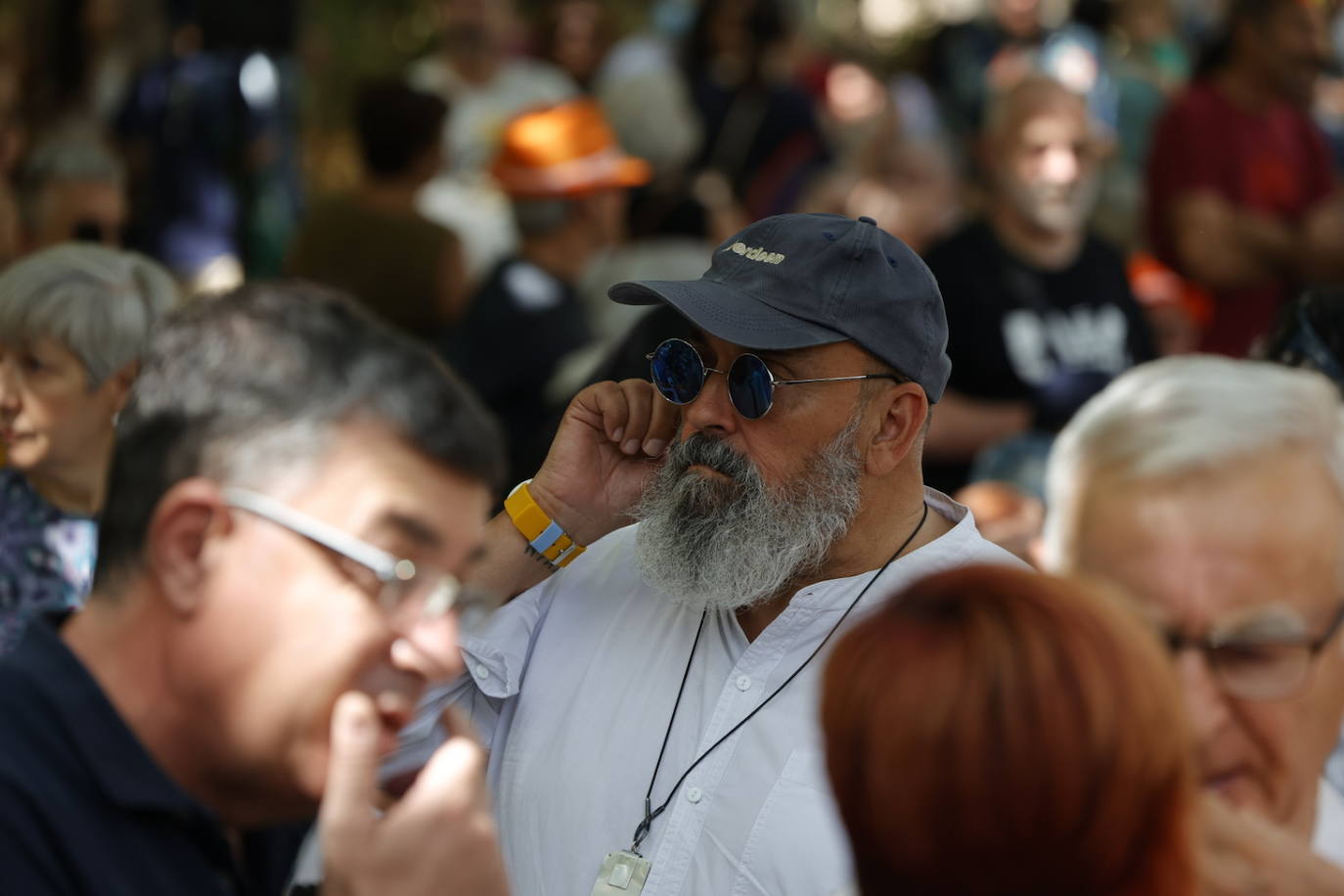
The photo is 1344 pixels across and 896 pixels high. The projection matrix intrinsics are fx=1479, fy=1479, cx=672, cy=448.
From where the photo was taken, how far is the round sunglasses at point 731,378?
259cm

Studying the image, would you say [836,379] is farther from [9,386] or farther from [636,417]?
[9,386]

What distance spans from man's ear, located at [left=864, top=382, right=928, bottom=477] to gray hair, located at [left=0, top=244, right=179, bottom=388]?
69.3 inches

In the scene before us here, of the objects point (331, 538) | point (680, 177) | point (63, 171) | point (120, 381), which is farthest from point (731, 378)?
point (680, 177)

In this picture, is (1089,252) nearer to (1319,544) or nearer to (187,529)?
(1319,544)

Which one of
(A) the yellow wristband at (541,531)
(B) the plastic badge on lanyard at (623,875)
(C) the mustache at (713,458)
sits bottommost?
(B) the plastic badge on lanyard at (623,875)

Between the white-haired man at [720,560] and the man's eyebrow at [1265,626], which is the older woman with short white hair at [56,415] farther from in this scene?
the man's eyebrow at [1265,626]

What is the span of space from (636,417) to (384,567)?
4.01ft

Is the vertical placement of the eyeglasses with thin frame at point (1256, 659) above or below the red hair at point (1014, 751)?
below

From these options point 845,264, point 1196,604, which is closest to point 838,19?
point 845,264

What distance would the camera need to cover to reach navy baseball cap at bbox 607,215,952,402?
2568 mm

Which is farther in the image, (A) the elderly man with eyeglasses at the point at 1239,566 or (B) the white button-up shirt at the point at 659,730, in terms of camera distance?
(B) the white button-up shirt at the point at 659,730

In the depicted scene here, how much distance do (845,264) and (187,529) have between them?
1371 mm

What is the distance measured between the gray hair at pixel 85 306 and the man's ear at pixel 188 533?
1.93 m

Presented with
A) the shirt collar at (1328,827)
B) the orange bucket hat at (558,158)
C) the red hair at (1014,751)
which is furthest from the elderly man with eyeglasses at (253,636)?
the orange bucket hat at (558,158)
